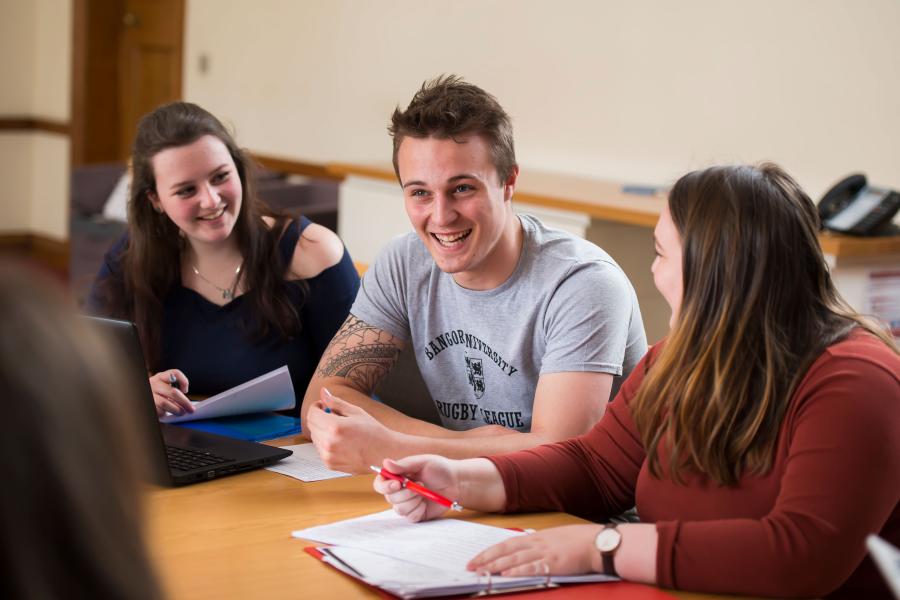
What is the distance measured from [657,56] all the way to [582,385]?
259 centimetres

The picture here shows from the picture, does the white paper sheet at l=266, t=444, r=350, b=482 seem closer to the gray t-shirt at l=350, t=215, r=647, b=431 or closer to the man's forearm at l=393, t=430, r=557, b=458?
the man's forearm at l=393, t=430, r=557, b=458

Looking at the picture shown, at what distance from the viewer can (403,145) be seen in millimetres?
2094

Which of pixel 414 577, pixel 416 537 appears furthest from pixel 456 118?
pixel 414 577

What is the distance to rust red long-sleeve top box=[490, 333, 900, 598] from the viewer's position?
132 cm

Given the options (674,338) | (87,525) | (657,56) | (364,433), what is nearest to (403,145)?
(364,433)

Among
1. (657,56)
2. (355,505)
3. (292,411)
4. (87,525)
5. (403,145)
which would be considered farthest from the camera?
(657,56)

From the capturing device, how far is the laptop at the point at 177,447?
1655mm

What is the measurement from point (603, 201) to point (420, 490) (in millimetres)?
2356

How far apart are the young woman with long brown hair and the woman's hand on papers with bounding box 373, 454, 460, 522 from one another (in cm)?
98

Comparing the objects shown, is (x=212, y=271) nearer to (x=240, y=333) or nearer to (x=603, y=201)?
(x=240, y=333)

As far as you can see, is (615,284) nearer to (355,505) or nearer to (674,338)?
(674,338)

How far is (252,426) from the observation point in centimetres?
209

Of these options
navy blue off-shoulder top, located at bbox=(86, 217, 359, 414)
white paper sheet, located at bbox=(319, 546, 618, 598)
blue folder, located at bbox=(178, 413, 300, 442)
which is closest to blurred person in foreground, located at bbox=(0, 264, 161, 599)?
white paper sheet, located at bbox=(319, 546, 618, 598)

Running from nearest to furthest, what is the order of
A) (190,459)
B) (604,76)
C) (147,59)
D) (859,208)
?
(190,459)
(859,208)
(604,76)
(147,59)
